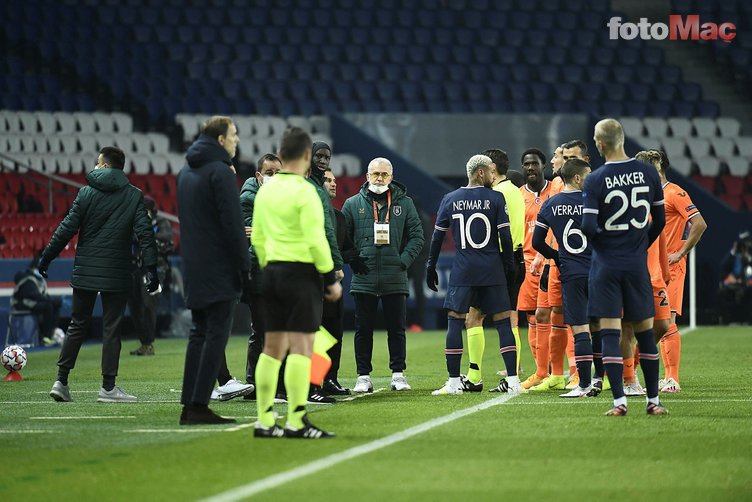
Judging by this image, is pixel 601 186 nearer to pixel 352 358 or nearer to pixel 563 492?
pixel 563 492

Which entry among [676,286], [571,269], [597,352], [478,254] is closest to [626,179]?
[571,269]

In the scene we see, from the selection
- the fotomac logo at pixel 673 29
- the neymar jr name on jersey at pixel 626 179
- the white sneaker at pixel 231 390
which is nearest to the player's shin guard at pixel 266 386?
the neymar jr name on jersey at pixel 626 179

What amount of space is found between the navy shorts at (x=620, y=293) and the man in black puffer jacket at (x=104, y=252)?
3.72 m

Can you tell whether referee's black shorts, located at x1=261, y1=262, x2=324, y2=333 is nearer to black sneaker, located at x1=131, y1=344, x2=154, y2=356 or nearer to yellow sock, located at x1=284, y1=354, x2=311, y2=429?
yellow sock, located at x1=284, y1=354, x2=311, y2=429

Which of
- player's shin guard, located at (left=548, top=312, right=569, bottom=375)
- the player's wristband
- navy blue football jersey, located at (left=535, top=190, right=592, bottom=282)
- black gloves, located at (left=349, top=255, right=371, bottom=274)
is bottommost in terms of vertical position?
player's shin guard, located at (left=548, top=312, right=569, bottom=375)

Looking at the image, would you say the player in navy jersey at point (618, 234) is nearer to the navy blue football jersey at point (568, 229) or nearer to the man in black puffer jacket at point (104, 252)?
the navy blue football jersey at point (568, 229)

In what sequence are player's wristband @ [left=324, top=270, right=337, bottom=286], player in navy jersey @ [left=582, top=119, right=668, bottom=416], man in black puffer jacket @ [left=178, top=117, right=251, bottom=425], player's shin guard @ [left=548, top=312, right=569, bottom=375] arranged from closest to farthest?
player's wristband @ [left=324, top=270, right=337, bottom=286], man in black puffer jacket @ [left=178, top=117, right=251, bottom=425], player in navy jersey @ [left=582, top=119, right=668, bottom=416], player's shin guard @ [left=548, top=312, right=569, bottom=375]

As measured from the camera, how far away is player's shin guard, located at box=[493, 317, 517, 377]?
10914 millimetres

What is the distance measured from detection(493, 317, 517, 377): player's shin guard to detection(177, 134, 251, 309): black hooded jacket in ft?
10.1

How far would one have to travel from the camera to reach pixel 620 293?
8773 mm

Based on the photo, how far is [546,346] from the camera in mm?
11570

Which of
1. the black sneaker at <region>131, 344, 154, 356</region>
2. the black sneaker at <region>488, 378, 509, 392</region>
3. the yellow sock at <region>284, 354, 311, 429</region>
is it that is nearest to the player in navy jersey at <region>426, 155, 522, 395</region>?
the black sneaker at <region>488, 378, 509, 392</region>

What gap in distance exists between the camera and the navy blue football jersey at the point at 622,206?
8680 mm

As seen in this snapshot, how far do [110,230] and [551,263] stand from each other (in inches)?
142
